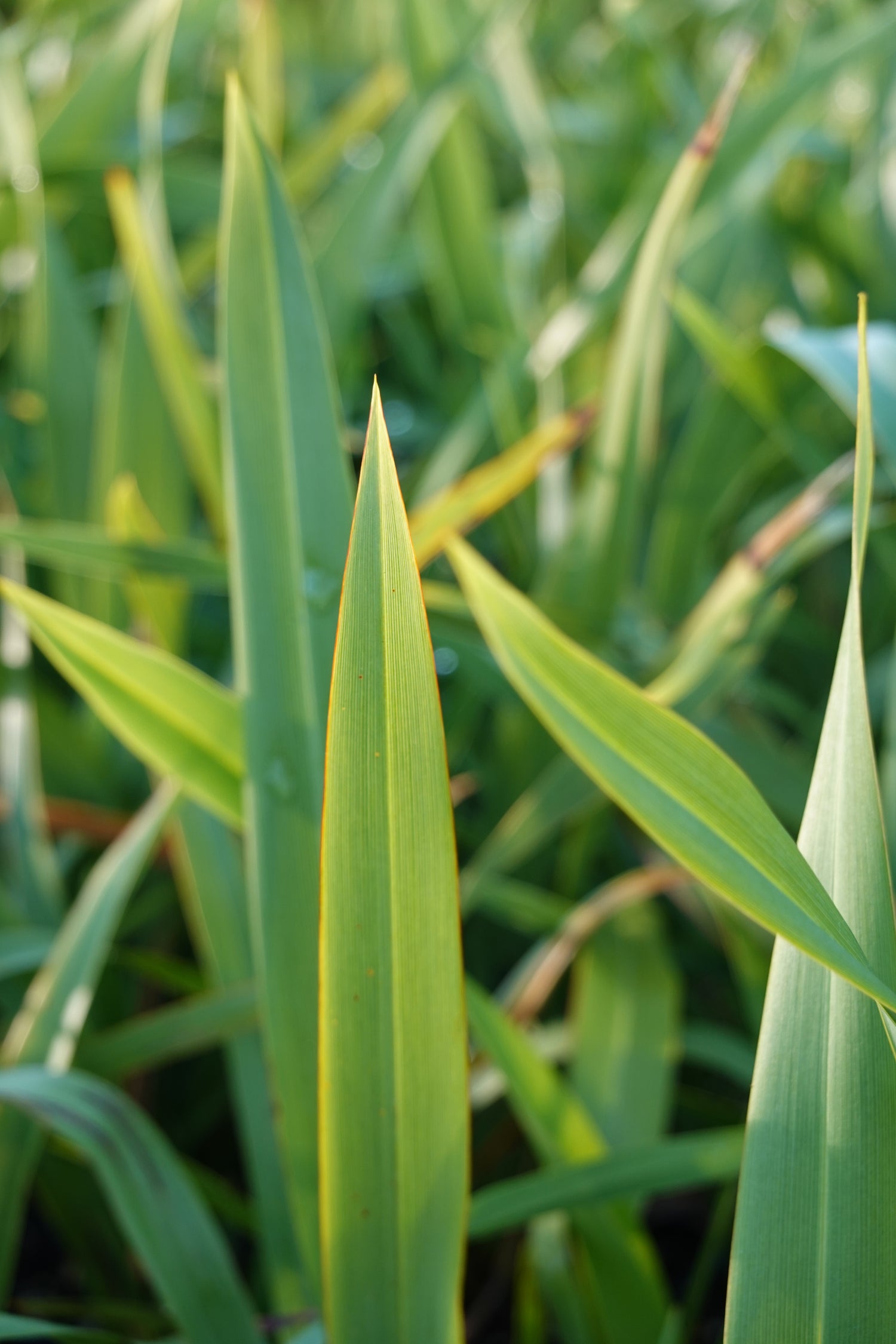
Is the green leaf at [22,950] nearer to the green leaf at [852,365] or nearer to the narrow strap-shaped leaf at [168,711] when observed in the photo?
the narrow strap-shaped leaf at [168,711]

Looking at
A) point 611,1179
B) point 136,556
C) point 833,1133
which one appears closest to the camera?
point 833,1133

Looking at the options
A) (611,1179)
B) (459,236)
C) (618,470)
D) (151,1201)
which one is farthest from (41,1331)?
(459,236)

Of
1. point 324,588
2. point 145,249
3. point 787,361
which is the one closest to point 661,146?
point 787,361

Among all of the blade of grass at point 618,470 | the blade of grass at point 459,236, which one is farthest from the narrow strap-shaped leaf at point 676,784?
the blade of grass at point 459,236

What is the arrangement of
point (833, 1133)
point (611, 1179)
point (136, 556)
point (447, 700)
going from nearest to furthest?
point (833, 1133)
point (611, 1179)
point (136, 556)
point (447, 700)

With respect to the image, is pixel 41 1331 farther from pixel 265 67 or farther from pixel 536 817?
pixel 265 67
